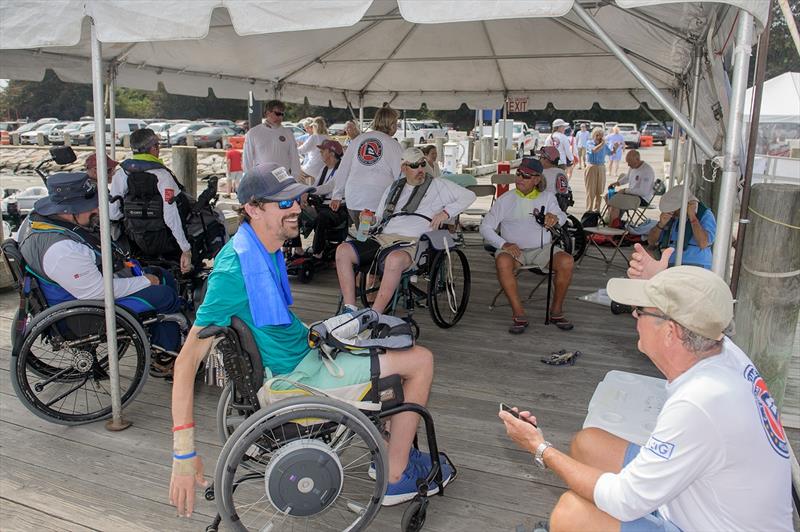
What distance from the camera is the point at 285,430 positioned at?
81.2 inches

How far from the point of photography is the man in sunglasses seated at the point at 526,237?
15.3ft

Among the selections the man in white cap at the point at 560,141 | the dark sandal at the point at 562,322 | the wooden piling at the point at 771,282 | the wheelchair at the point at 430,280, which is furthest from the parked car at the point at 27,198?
the man in white cap at the point at 560,141

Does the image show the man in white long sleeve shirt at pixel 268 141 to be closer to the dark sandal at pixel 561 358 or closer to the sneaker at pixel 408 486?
the dark sandal at pixel 561 358

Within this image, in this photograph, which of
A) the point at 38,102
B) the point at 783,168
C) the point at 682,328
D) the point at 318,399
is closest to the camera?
the point at 682,328

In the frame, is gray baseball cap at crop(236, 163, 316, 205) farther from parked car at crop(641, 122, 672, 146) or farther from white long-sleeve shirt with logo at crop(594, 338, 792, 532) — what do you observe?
parked car at crop(641, 122, 672, 146)

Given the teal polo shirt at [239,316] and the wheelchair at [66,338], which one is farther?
the wheelchair at [66,338]

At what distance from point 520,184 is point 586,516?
3535mm

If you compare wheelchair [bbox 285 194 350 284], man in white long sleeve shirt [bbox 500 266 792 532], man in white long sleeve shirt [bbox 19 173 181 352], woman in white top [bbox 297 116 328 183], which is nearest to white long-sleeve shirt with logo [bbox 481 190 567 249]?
wheelchair [bbox 285 194 350 284]

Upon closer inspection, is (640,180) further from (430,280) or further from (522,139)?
(522,139)

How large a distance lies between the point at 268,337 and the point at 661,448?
4.22ft

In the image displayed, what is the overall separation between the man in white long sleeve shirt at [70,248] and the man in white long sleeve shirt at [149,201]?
0.78 m

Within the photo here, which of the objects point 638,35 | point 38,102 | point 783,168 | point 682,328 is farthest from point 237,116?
point 682,328

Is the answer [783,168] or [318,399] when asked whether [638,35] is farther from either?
[783,168]

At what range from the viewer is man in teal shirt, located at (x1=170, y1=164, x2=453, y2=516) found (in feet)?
6.48
